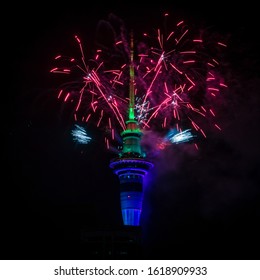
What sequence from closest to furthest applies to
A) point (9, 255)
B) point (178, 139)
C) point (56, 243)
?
point (178, 139) → point (9, 255) → point (56, 243)

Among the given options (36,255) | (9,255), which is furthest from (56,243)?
(9,255)

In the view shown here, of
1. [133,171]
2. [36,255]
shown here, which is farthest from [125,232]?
[36,255]
